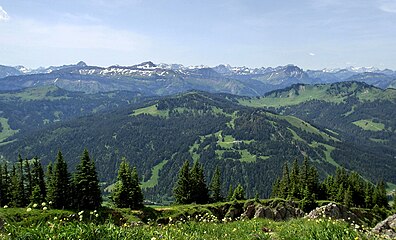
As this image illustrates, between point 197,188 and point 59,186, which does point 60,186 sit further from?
point 197,188

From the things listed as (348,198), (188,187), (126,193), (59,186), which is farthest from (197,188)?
(348,198)

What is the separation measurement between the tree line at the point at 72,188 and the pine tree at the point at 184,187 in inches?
549

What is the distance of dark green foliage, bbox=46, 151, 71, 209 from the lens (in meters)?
61.5

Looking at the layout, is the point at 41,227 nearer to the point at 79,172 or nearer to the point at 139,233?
the point at 139,233

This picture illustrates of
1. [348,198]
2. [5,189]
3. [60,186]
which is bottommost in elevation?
[348,198]

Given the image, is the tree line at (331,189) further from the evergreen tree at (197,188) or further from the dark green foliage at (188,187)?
the dark green foliage at (188,187)

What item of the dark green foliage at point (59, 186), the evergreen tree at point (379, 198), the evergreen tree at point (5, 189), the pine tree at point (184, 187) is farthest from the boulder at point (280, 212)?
the evergreen tree at point (5, 189)

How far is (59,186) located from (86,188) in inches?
186

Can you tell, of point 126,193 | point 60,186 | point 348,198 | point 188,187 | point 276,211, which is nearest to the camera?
point 60,186

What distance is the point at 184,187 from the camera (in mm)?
82062

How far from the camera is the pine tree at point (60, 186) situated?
61525mm

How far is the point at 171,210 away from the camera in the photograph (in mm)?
65688

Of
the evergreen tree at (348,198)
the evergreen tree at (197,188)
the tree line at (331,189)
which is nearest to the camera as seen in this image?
the evergreen tree at (197,188)

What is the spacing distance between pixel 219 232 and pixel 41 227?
22.7 ft
